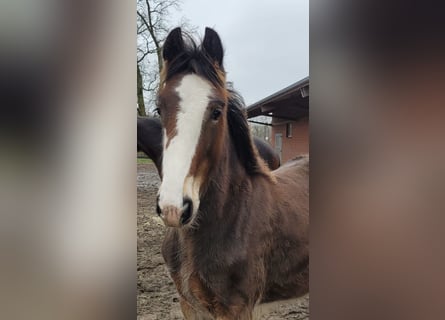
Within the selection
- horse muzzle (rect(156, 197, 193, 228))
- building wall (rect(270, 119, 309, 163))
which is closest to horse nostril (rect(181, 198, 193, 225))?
horse muzzle (rect(156, 197, 193, 228))

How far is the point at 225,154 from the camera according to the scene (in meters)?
1.08

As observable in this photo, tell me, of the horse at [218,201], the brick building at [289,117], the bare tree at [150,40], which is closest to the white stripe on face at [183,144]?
the horse at [218,201]

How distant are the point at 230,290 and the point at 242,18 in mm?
898

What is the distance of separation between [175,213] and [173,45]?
522 millimetres

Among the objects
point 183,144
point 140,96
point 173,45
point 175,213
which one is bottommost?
point 175,213

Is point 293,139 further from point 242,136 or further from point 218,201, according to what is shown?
point 218,201

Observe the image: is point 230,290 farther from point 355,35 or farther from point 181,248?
point 355,35

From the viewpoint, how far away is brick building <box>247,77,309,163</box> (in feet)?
3.75

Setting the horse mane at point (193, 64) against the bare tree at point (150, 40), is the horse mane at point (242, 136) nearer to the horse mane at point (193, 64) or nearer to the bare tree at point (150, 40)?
the horse mane at point (193, 64)

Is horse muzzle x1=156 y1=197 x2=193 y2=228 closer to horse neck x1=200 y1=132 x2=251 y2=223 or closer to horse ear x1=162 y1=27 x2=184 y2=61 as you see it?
horse neck x1=200 y1=132 x2=251 y2=223

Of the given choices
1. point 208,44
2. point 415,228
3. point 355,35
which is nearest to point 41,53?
point 208,44

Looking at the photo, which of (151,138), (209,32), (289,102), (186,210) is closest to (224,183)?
(186,210)

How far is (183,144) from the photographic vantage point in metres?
0.99

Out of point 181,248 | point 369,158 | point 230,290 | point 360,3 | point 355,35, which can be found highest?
point 360,3
